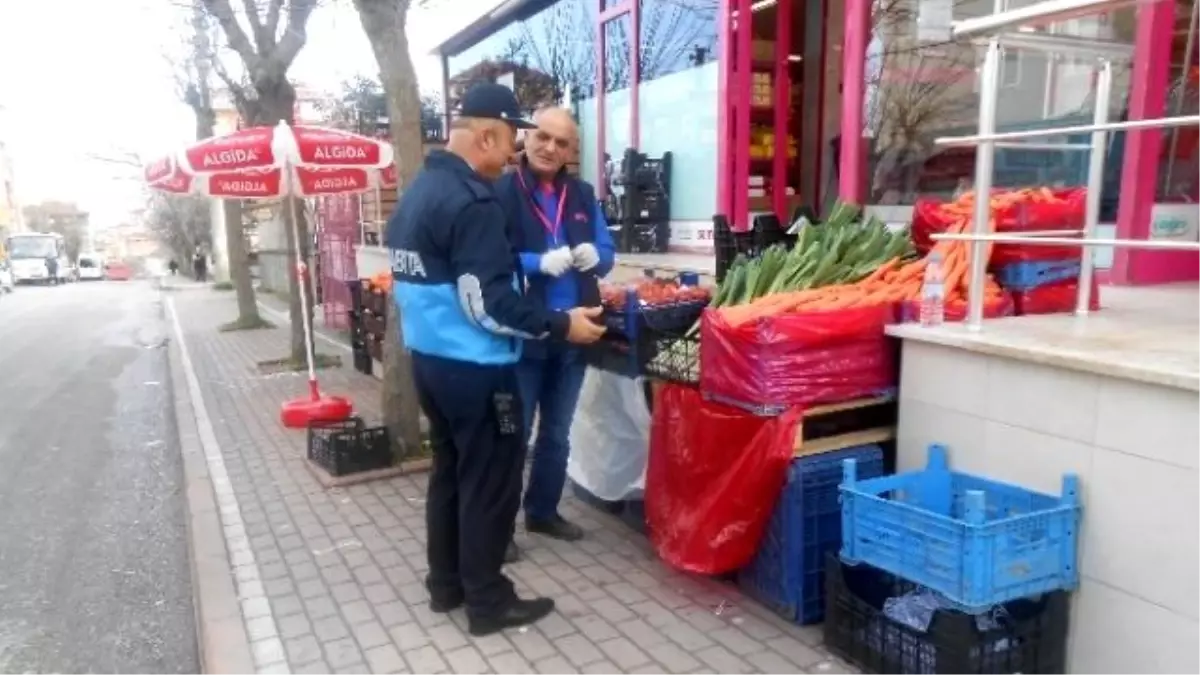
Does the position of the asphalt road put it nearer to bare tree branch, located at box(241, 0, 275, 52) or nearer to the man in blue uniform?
the man in blue uniform

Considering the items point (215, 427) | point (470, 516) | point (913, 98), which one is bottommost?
point (215, 427)

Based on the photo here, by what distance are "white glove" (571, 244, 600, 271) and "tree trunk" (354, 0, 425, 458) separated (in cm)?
197

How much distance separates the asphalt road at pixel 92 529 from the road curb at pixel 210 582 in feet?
0.50

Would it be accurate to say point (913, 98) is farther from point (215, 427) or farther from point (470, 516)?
point (215, 427)

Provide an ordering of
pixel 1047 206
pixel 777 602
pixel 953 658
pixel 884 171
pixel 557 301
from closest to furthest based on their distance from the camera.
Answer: pixel 953 658 → pixel 777 602 → pixel 1047 206 → pixel 557 301 → pixel 884 171

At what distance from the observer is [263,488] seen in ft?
18.3

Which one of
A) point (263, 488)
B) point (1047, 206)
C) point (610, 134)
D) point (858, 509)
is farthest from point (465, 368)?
point (610, 134)

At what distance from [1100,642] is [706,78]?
686cm

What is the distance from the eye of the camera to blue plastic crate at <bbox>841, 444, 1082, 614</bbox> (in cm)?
256

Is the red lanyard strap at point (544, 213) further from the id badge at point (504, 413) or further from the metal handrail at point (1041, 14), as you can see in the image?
the metal handrail at point (1041, 14)

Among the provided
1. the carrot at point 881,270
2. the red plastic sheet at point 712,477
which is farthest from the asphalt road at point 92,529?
the carrot at point 881,270

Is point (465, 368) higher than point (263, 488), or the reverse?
point (465, 368)

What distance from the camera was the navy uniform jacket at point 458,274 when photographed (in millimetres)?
3148

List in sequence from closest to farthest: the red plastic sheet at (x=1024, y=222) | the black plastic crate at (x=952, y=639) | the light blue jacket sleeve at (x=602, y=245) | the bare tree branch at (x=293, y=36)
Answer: the black plastic crate at (x=952, y=639)
the red plastic sheet at (x=1024, y=222)
the light blue jacket sleeve at (x=602, y=245)
the bare tree branch at (x=293, y=36)
